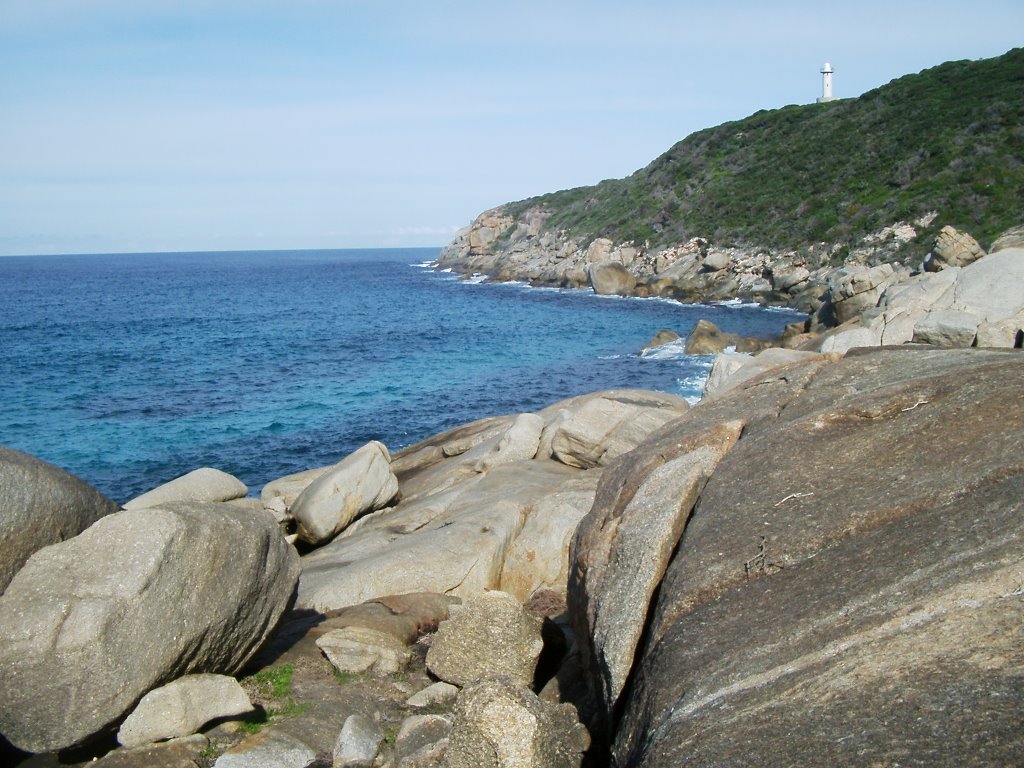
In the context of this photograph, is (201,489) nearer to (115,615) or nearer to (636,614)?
(115,615)

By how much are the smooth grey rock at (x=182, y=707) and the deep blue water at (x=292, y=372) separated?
20056mm

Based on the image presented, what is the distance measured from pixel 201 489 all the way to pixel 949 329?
17377 mm

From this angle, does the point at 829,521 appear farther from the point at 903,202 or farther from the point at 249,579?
the point at 903,202

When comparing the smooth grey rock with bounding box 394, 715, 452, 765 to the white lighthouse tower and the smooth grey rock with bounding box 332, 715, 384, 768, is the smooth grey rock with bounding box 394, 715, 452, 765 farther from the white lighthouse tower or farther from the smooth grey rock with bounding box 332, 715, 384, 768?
the white lighthouse tower

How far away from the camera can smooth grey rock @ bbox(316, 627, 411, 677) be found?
1235 centimetres

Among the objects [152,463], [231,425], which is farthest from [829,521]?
[231,425]

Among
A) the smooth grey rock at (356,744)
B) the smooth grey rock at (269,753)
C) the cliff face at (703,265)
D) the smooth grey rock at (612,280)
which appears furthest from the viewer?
the smooth grey rock at (612,280)

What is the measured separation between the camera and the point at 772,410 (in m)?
10.5

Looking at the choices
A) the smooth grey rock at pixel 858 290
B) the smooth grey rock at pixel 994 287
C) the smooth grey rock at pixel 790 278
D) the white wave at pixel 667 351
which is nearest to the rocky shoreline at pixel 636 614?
the smooth grey rock at pixel 994 287

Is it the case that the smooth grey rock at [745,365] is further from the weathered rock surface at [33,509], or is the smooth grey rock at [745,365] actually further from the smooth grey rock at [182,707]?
the weathered rock surface at [33,509]

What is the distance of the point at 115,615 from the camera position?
9336 millimetres

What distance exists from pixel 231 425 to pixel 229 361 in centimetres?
1836

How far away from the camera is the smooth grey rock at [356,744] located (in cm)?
970

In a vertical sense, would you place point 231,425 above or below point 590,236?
below
